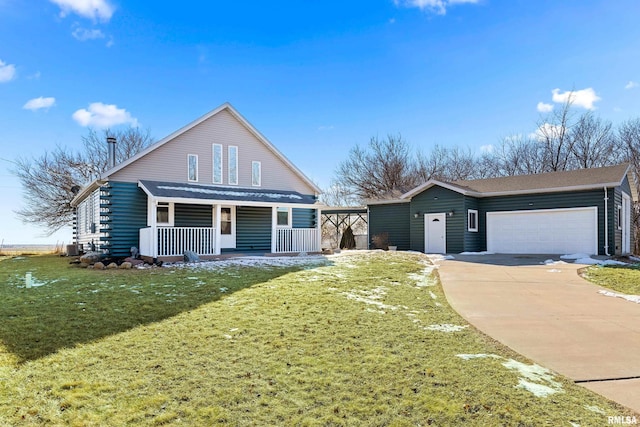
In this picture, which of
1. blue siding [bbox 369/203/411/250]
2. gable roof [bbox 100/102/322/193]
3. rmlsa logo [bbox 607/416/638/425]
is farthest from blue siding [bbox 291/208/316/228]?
rmlsa logo [bbox 607/416/638/425]

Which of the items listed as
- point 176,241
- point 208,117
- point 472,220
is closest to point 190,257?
point 176,241

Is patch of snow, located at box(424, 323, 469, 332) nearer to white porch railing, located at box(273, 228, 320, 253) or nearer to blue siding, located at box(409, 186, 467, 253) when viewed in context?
white porch railing, located at box(273, 228, 320, 253)

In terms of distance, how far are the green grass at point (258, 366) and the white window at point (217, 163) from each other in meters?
9.62

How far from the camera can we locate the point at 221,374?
12.3 ft

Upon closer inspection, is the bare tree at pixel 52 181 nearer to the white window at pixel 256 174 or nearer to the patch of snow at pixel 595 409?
the white window at pixel 256 174

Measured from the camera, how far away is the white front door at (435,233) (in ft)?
62.7

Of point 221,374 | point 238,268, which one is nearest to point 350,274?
point 238,268

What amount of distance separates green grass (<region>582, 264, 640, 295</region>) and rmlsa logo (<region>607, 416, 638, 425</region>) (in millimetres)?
7008

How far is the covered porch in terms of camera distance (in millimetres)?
13805

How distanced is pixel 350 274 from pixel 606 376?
654 cm

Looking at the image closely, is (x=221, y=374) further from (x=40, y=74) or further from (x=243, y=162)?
(x=40, y=74)

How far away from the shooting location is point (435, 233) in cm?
1948

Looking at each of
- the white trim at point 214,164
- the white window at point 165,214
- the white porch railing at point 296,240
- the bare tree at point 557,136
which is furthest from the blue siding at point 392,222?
the bare tree at point 557,136

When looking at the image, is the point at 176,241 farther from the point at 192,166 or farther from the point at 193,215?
the point at 192,166
